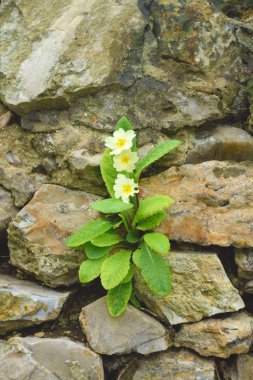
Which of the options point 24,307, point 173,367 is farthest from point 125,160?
point 173,367

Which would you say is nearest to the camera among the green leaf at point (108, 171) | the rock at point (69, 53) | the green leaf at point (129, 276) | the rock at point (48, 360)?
the rock at point (48, 360)

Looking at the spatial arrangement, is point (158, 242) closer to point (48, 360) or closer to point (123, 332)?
point (123, 332)

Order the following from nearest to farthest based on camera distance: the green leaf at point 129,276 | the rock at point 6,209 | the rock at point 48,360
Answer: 1. the rock at point 48,360
2. the green leaf at point 129,276
3. the rock at point 6,209

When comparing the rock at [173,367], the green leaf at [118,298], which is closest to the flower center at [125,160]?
the green leaf at [118,298]

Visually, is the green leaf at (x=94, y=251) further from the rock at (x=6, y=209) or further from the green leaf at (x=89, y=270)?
the rock at (x=6, y=209)

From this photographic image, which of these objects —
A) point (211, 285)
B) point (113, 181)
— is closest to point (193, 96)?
point (113, 181)

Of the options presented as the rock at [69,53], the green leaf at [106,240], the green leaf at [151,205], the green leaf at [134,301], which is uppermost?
the rock at [69,53]
